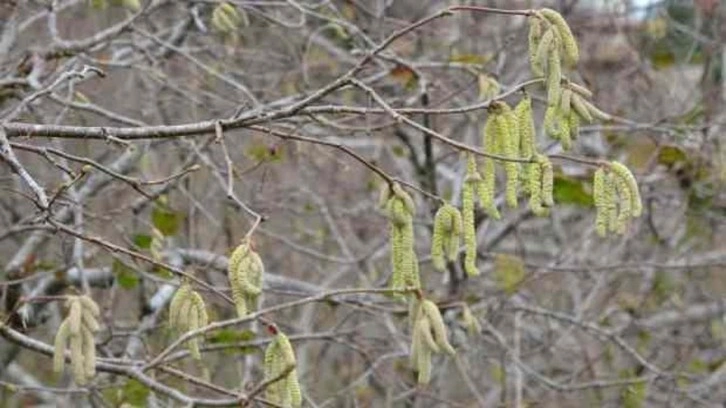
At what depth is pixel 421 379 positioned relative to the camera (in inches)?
98.8

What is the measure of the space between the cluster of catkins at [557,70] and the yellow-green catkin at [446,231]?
0.23 metres

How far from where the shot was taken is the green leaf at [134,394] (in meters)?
3.50

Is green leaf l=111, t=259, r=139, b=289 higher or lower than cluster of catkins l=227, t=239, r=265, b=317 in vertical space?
lower

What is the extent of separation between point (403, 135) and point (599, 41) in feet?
6.43

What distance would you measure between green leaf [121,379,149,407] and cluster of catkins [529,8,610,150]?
141 centimetres

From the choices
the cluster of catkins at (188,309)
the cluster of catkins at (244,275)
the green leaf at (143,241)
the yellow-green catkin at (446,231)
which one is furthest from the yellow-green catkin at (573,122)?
the green leaf at (143,241)

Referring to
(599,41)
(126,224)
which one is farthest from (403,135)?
(599,41)

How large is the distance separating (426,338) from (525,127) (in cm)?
42

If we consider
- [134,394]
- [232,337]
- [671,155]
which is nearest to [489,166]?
[134,394]

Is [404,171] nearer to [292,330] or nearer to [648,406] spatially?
[292,330]

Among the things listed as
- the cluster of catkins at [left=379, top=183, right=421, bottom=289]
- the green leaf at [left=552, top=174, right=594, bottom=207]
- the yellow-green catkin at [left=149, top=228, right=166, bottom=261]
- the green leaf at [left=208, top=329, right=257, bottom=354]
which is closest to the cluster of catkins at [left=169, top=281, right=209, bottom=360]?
the cluster of catkins at [left=379, top=183, right=421, bottom=289]

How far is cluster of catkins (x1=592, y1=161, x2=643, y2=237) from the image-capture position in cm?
257

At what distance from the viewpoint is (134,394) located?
3.53 m

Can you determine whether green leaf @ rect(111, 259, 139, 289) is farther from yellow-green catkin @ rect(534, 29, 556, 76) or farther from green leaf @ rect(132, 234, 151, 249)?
yellow-green catkin @ rect(534, 29, 556, 76)
